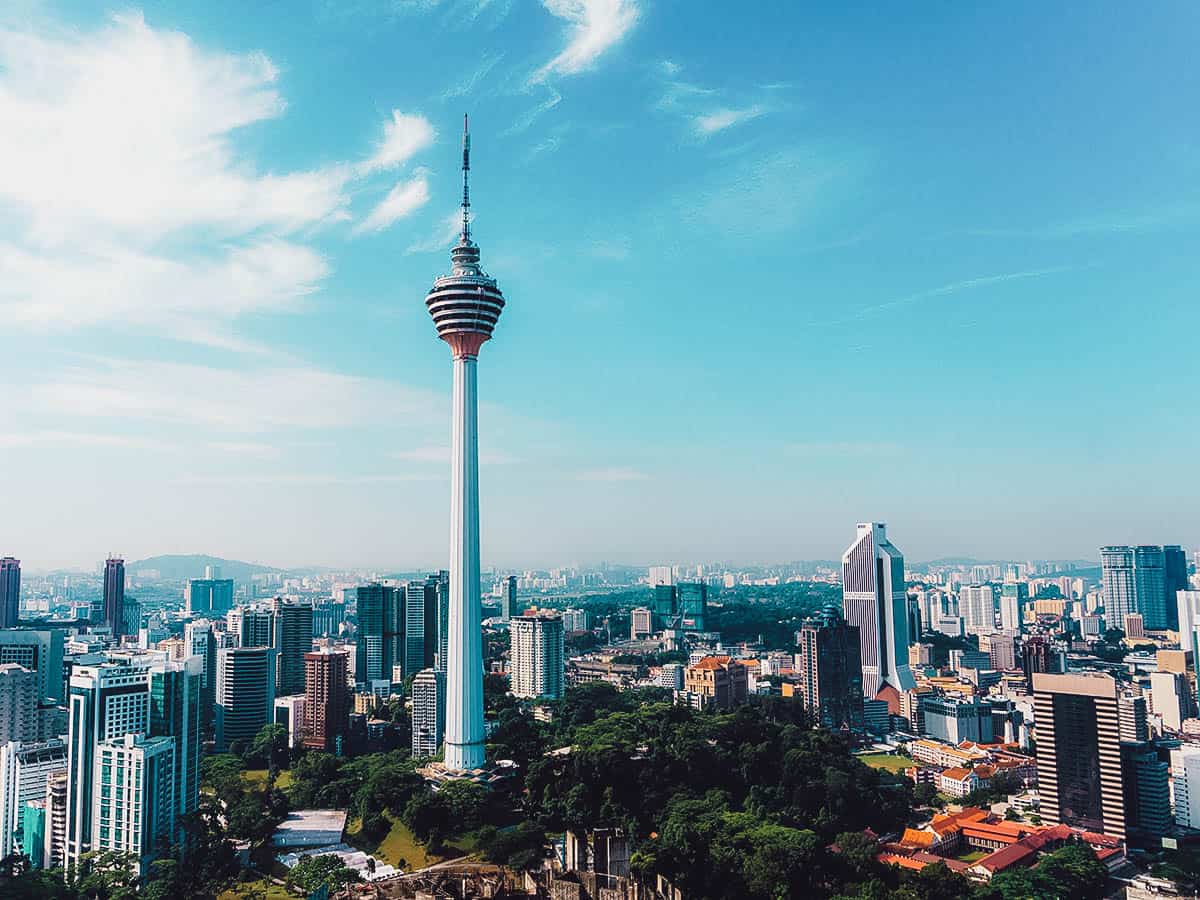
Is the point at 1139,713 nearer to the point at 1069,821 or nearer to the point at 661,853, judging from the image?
the point at 1069,821

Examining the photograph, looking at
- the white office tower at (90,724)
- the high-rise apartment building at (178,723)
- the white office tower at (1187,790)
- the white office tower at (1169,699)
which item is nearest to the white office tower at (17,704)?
the high-rise apartment building at (178,723)

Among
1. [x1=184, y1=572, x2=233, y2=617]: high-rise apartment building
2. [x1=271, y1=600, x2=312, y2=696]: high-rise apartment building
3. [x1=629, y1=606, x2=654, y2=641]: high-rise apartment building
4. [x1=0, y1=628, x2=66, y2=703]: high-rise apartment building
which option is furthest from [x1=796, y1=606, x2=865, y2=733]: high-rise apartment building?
[x1=184, y1=572, x2=233, y2=617]: high-rise apartment building

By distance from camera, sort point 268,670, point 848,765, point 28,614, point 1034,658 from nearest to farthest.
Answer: point 848,765 → point 268,670 → point 1034,658 → point 28,614

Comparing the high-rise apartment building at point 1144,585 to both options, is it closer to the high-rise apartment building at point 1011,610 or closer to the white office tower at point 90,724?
the high-rise apartment building at point 1011,610

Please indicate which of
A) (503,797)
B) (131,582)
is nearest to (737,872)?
(503,797)

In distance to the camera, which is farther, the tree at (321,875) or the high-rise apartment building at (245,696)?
the high-rise apartment building at (245,696)

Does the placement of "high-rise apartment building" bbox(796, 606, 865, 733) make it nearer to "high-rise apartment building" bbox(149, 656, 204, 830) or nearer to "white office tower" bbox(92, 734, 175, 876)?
"high-rise apartment building" bbox(149, 656, 204, 830)
